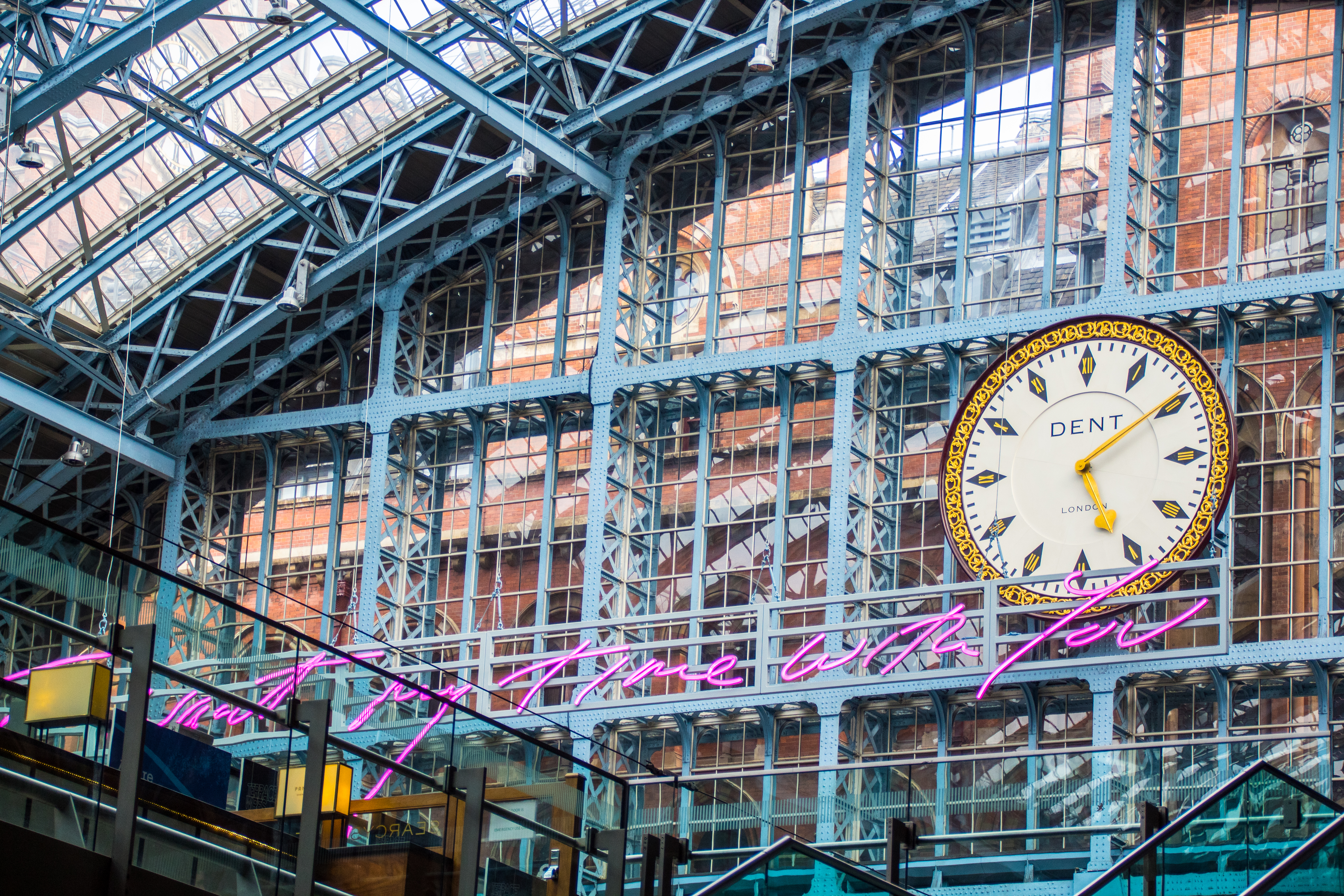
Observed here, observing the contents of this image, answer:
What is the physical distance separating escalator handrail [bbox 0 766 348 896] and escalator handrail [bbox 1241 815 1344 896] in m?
5.57

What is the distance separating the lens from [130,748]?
12586 mm

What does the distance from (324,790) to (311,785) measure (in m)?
0.12

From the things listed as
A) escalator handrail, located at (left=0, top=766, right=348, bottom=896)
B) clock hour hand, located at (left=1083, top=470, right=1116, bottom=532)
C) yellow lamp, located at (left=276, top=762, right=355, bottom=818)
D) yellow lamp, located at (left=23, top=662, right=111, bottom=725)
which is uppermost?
clock hour hand, located at (left=1083, top=470, right=1116, bottom=532)

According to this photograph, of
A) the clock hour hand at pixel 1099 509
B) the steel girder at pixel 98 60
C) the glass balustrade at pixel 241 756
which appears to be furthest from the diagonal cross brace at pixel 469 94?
the glass balustrade at pixel 241 756

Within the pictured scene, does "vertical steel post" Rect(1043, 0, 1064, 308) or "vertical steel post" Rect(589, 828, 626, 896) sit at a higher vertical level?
"vertical steel post" Rect(1043, 0, 1064, 308)

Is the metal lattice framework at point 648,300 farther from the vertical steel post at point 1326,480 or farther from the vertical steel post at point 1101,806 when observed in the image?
the vertical steel post at point 1101,806

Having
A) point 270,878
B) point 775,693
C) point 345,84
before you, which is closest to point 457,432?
point 345,84

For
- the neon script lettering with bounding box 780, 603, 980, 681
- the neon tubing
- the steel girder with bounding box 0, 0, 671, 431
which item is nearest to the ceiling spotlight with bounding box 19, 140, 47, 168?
the steel girder with bounding box 0, 0, 671, 431

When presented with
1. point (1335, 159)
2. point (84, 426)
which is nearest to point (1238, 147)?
point (1335, 159)

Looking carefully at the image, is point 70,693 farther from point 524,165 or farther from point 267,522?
point 267,522

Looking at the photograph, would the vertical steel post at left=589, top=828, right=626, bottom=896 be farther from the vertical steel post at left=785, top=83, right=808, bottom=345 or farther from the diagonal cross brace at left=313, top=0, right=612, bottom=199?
the vertical steel post at left=785, top=83, right=808, bottom=345

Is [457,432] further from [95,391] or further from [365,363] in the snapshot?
[95,391]

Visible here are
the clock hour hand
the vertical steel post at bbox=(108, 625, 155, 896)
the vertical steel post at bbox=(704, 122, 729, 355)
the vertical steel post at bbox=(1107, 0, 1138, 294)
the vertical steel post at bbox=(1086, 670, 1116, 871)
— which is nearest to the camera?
the vertical steel post at bbox=(108, 625, 155, 896)

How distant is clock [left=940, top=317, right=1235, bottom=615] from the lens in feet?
91.9
